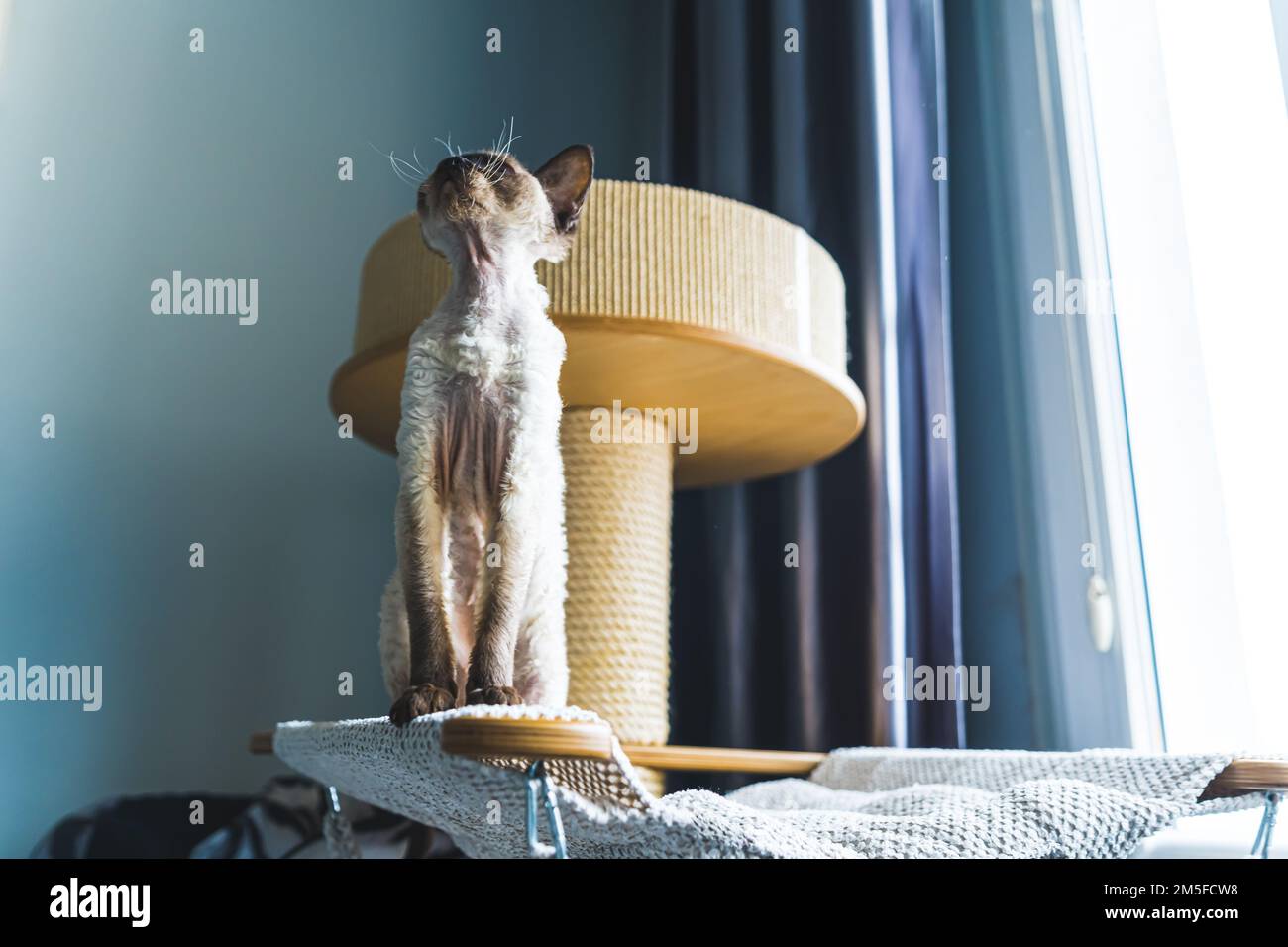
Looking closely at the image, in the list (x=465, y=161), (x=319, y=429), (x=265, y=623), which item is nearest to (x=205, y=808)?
(x=265, y=623)

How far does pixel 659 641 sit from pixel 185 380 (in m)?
1.02

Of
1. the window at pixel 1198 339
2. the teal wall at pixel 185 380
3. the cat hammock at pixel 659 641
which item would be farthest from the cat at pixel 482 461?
the teal wall at pixel 185 380

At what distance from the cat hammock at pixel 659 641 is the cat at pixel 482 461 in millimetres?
118

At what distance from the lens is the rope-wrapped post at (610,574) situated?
1261 millimetres

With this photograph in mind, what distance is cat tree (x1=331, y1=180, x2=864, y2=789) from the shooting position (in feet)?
3.69

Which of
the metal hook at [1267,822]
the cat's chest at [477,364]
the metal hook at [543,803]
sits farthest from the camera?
the cat's chest at [477,364]

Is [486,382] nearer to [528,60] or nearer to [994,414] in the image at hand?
[994,414]
